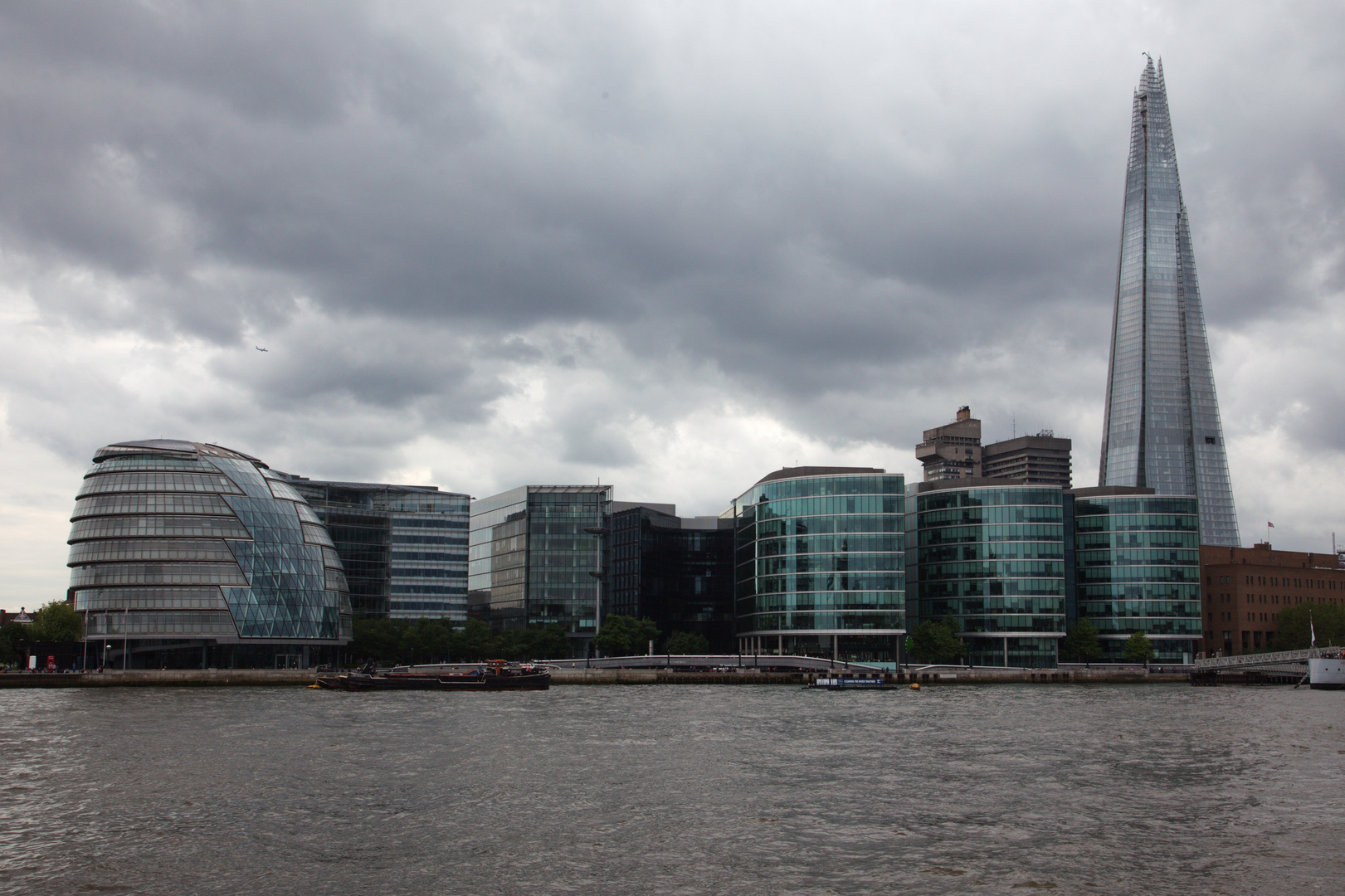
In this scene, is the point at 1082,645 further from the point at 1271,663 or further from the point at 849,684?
the point at 849,684

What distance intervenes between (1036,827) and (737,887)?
12.6 m

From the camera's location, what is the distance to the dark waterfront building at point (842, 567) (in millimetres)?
168250

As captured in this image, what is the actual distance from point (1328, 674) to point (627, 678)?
282ft

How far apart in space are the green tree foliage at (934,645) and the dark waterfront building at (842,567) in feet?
9.03

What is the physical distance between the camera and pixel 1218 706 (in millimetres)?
98062

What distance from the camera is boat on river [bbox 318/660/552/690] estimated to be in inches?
4756

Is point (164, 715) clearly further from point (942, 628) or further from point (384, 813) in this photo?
point (942, 628)

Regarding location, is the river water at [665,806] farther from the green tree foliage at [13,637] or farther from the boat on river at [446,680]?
the green tree foliage at [13,637]

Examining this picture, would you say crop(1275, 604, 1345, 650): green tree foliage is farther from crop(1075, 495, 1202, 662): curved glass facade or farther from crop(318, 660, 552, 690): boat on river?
crop(318, 660, 552, 690): boat on river

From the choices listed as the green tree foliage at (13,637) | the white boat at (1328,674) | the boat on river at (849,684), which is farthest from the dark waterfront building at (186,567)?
the white boat at (1328,674)

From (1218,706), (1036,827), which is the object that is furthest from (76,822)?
(1218,706)

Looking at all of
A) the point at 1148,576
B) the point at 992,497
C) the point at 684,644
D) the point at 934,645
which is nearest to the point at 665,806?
the point at 934,645

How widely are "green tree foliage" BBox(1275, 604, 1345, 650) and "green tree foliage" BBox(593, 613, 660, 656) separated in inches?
4214

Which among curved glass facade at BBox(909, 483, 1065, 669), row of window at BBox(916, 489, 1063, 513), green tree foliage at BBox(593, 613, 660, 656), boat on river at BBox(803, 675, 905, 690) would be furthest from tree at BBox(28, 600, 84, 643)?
row of window at BBox(916, 489, 1063, 513)
